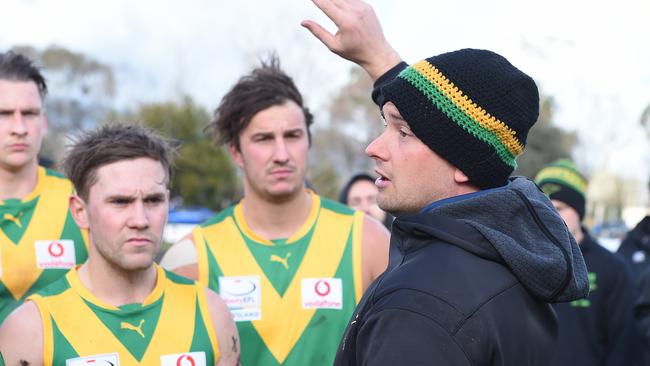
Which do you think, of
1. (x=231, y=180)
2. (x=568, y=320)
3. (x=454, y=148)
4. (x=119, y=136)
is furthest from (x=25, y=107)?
(x=231, y=180)

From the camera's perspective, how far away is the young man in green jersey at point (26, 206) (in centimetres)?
446

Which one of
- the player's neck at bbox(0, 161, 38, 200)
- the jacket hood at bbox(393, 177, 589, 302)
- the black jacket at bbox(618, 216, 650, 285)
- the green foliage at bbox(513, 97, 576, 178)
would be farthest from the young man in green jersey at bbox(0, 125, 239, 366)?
the green foliage at bbox(513, 97, 576, 178)

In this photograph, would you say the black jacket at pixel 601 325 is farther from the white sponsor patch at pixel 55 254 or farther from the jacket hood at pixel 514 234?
the jacket hood at pixel 514 234

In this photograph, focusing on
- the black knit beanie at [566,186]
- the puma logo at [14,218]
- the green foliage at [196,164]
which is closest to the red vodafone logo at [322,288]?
the puma logo at [14,218]

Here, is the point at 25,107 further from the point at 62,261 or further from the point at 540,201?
the point at 540,201

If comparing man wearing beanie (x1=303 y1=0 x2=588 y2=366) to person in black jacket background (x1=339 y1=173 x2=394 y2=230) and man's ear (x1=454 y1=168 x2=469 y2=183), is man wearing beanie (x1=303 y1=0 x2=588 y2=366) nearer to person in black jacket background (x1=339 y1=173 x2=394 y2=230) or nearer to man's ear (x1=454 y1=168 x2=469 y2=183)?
man's ear (x1=454 y1=168 x2=469 y2=183)

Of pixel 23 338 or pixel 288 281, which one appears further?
pixel 288 281

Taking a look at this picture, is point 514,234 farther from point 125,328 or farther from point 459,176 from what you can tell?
point 125,328

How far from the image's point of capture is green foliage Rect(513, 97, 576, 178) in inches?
1341

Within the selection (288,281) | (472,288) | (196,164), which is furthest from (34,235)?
(196,164)

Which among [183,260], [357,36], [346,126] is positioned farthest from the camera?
[346,126]

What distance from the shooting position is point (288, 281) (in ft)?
14.4

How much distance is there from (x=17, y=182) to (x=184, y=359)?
1903mm

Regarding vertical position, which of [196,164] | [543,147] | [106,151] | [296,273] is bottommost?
[296,273]
